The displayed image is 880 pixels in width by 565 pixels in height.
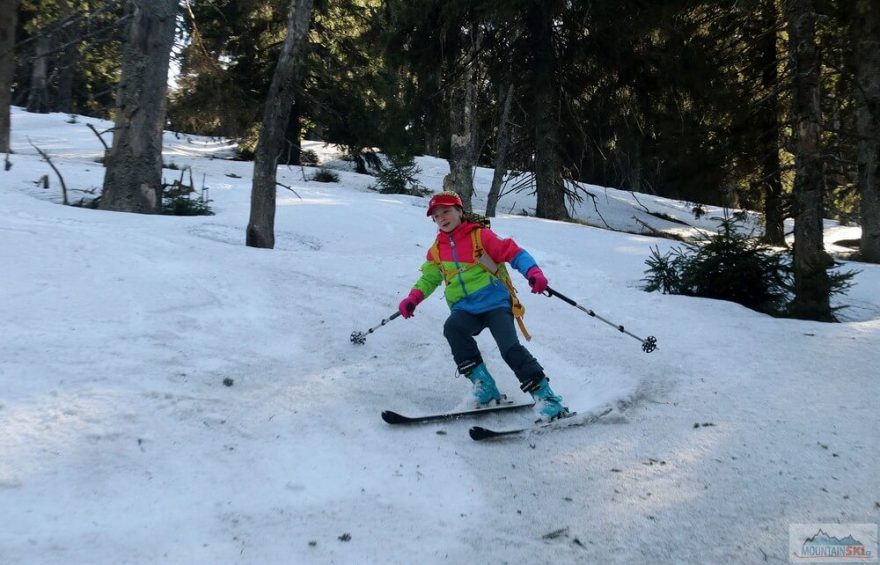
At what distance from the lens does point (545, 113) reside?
15633mm

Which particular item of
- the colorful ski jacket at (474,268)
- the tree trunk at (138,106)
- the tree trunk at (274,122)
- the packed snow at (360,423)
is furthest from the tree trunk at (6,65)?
the colorful ski jacket at (474,268)

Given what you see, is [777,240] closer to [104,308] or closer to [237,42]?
[104,308]

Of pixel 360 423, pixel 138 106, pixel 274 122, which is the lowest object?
pixel 360 423

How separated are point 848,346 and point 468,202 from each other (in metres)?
10.8

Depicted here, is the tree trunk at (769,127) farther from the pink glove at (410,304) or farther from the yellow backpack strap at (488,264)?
the pink glove at (410,304)

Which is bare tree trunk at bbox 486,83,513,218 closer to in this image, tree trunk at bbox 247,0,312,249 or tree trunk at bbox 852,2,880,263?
tree trunk at bbox 852,2,880,263

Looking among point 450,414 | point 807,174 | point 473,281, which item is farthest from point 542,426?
point 807,174

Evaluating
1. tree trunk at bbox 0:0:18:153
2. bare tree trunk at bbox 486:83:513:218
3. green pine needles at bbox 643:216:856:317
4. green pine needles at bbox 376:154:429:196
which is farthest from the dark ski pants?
tree trunk at bbox 0:0:18:153

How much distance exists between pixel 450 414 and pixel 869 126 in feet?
43.1

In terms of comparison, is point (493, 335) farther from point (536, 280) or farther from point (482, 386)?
point (536, 280)

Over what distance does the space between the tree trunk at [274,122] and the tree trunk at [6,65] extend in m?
12.2

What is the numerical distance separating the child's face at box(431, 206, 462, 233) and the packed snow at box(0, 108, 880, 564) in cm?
129

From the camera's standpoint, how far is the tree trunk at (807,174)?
7484 millimetres

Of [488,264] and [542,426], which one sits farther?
[488,264]
